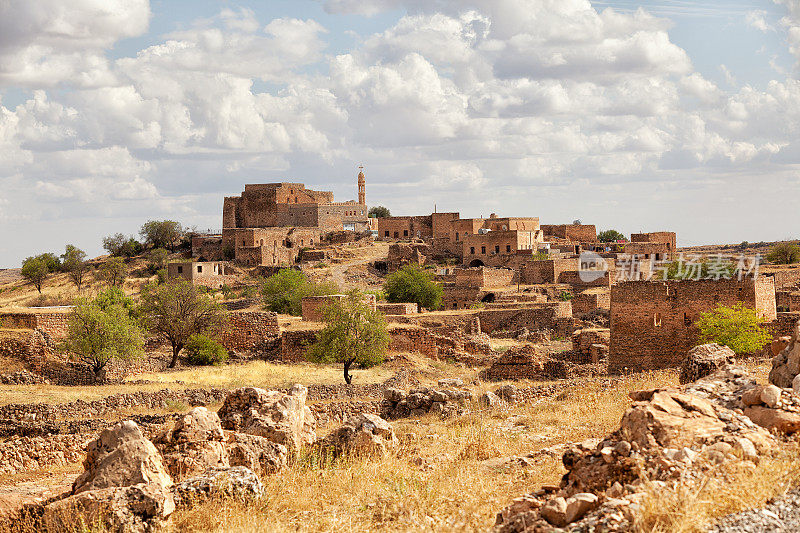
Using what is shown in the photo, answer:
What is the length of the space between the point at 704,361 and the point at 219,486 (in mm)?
8585

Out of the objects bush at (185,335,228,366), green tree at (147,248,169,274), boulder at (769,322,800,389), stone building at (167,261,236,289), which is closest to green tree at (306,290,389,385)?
bush at (185,335,228,366)

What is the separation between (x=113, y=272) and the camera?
198ft

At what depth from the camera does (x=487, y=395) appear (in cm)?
1636

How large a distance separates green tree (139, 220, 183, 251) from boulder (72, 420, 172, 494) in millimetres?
65076

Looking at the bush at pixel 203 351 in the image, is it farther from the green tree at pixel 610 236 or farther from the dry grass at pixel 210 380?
the green tree at pixel 610 236

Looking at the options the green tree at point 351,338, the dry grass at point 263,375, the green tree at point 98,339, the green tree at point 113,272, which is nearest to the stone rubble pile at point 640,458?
the dry grass at point 263,375

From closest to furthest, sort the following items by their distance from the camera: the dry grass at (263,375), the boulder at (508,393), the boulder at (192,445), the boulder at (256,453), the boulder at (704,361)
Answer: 1. the boulder at (192,445)
2. the boulder at (256,453)
3. the boulder at (704,361)
4. the boulder at (508,393)
5. the dry grass at (263,375)

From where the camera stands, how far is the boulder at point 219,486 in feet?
25.5

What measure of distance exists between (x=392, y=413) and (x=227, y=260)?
162 feet

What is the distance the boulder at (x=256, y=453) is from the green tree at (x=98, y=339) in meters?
13.1

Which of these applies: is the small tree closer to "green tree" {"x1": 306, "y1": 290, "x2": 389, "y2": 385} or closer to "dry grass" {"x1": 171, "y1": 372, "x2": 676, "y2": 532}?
"green tree" {"x1": 306, "y1": 290, "x2": 389, "y2": 385}

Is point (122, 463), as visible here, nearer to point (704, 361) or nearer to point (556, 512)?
point (556, 512)

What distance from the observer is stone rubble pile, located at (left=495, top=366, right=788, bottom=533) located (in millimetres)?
5969

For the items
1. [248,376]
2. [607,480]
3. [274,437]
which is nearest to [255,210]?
[248,376]
